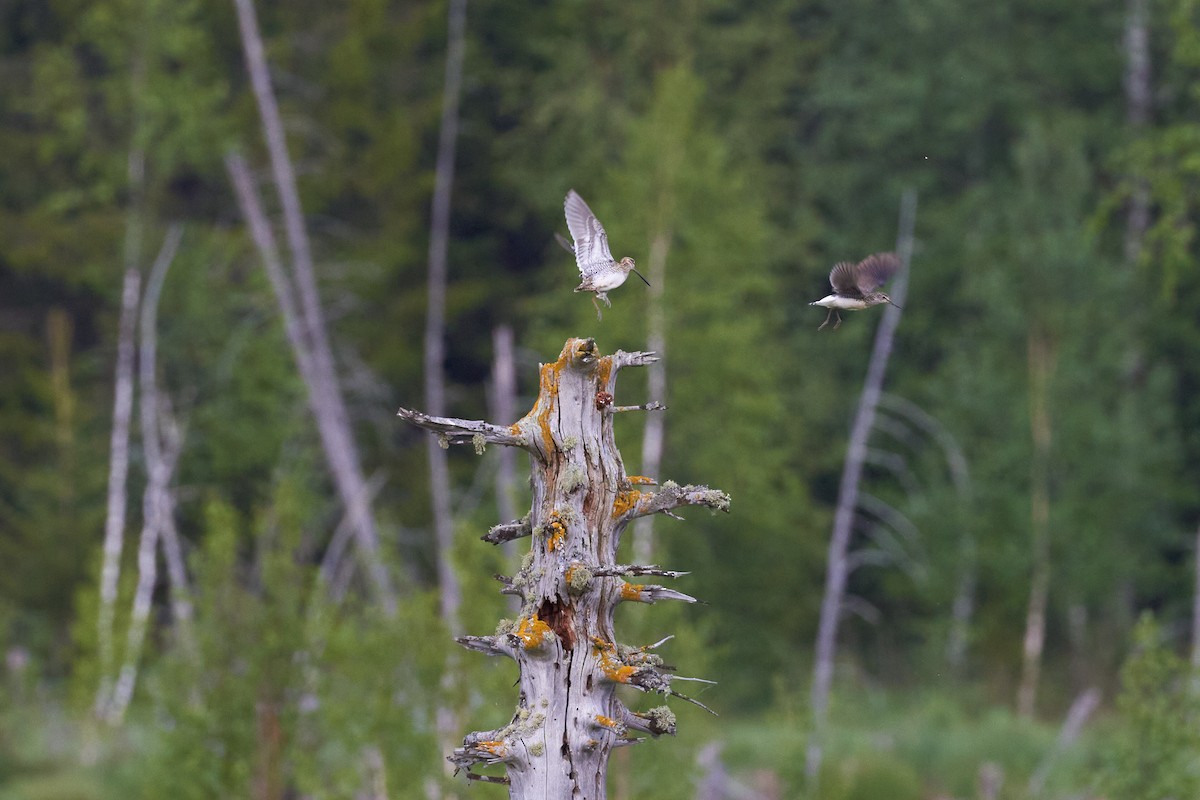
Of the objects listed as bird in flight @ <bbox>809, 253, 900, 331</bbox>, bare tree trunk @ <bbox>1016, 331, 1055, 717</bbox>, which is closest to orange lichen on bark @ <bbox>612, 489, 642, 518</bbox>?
bird in flight @ <bbox>809, 253, 900, 331</bbox>

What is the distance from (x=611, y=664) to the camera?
5652 millimetres

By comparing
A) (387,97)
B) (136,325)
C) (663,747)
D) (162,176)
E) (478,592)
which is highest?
(387,97)

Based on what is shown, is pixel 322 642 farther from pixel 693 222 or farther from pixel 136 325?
pixel 136 325

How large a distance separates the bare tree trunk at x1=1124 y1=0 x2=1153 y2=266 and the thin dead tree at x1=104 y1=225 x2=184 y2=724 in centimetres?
1283

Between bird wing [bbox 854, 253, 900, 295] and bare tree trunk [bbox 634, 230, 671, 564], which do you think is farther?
bare tree trunk [bbox 634, 230, 671, 564]

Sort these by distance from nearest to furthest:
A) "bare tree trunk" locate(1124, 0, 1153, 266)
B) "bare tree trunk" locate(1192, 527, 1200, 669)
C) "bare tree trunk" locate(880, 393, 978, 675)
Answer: "bare tree trunk" locate(1192, 527, 1200, 669), "bare tree trunk" locate(880, 393, 978, 675), "bare tree trunk" locate(1124, 0, 1153, 266)

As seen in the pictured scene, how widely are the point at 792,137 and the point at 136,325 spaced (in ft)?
35.0

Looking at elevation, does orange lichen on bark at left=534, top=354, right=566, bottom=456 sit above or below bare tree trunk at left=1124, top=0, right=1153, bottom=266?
below

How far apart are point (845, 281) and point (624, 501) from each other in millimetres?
1201

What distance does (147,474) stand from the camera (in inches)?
917

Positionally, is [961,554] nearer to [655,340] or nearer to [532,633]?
[655,340]

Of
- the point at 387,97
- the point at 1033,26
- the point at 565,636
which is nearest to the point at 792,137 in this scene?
the point at 1033,26

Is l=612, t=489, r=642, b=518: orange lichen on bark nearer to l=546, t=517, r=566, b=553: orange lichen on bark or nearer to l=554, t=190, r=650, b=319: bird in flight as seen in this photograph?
l=546, t=517, r=566, b=553: orange lichen on bark

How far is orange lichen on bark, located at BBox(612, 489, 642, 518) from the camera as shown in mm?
5781
